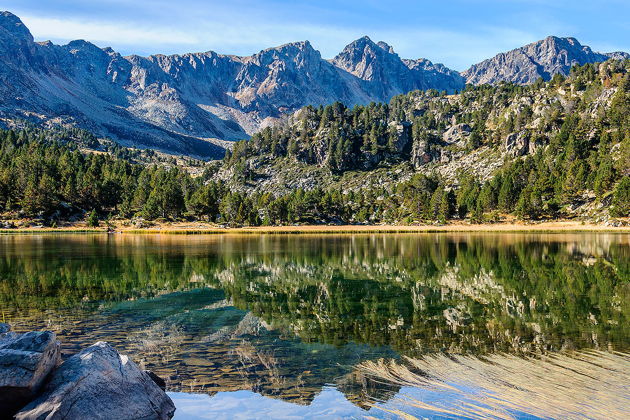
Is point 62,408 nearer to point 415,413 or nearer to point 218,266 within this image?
point 415,413

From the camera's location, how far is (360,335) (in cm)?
2192

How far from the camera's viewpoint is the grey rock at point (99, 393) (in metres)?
11.5

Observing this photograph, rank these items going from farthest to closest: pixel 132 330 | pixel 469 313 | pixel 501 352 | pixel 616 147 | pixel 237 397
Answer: pixel 616 147 < pixel 469 313 < pixel 132 330 < pixel 501 352 < pixel 237 397

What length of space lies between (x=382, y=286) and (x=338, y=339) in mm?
17097

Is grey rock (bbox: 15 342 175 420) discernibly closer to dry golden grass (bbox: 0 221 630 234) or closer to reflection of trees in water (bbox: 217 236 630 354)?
reflection of trees in water (bbox: 217 236 630 354)

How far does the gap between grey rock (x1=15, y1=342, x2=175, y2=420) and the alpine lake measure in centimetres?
110

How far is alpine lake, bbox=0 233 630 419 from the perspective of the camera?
13898 millimetres

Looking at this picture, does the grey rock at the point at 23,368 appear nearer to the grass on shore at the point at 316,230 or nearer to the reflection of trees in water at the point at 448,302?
the reflection of trees in water at the point at 448,302

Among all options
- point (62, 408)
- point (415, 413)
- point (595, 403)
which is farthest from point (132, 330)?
point (595, 403)

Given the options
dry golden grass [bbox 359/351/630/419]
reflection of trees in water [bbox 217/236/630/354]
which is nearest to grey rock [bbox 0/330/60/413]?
dry golden grass [bbox 359/351/630/419]

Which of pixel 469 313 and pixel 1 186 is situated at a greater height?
pixel 1 186

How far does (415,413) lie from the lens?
42.1 feet

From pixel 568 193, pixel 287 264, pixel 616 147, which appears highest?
pixel 616 147

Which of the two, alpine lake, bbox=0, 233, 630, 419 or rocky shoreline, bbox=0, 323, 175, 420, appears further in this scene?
alpine lake, bbox=0, 233, 630, 419
